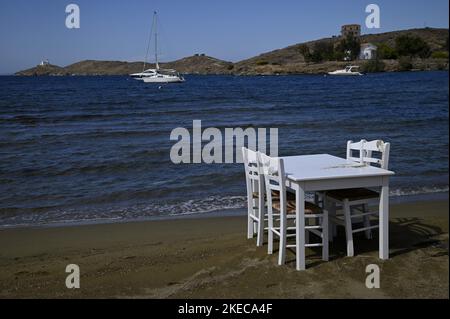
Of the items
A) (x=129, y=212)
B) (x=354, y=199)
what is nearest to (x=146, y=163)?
(x=129, y=212)

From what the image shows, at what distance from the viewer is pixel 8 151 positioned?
547 inches

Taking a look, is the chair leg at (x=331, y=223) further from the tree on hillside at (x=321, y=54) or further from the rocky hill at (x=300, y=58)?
the tree on hillside at (x=321, y=54)

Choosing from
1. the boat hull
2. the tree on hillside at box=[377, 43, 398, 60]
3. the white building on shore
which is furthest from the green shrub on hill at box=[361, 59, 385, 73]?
the boat hull

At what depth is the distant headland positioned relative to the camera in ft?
352

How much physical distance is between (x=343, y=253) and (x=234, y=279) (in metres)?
1.40

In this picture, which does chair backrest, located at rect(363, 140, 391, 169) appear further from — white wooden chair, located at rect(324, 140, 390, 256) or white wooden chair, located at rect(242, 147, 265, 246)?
white wooden chair, located at rect(242, 147, 265, 246)

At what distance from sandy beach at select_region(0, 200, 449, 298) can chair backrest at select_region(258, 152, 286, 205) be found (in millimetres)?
802

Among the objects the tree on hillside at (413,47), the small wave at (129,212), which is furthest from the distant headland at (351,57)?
the small wave at (129,212)

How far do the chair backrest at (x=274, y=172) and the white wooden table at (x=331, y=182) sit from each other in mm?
105

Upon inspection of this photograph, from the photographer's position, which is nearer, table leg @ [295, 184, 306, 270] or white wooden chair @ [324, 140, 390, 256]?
table leg @ [295, 184, 306, 270]

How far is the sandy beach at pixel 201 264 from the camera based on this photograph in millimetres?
4453

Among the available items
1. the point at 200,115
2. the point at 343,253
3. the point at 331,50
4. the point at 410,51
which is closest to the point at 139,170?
the point at 343,253

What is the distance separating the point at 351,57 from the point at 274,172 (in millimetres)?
126996
